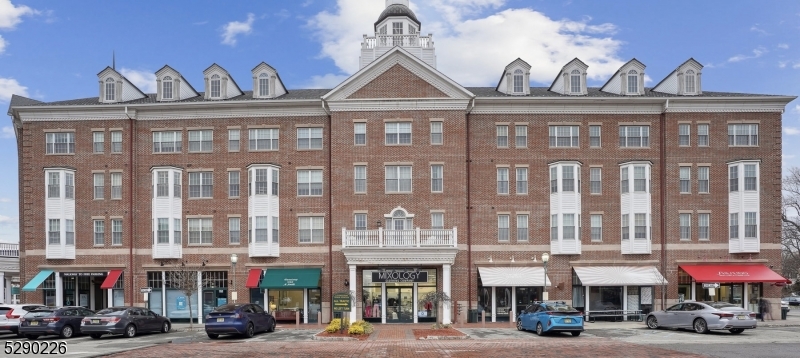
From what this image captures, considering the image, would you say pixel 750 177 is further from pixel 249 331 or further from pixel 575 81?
pixel 249 331

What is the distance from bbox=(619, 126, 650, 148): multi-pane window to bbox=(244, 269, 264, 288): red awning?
2237cm

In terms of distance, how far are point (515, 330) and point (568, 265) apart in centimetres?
855

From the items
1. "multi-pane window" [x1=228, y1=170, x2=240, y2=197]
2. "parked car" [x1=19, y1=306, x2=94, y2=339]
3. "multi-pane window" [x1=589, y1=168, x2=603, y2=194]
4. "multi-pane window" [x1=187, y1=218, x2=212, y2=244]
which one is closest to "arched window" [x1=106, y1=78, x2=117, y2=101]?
"multi-pane window" [x1=228, y1=170, x2=240, y2=197]

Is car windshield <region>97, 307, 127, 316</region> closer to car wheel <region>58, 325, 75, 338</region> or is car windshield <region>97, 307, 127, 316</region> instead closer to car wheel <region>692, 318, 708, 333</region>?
car wheel <region>58, 325, 75, 338</region>

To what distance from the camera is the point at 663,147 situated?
40.1m

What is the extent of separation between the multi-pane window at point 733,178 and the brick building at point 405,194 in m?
0.23

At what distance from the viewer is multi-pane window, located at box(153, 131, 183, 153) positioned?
134ft

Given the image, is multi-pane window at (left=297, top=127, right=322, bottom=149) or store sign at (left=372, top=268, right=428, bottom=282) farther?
multi-pane window at (left=297, top=127, right=322, bottom=149)

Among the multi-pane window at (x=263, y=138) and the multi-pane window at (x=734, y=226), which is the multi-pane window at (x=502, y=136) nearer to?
the multi-pane window at (x=263, y=138)

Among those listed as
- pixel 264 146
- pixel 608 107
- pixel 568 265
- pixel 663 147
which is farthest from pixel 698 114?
pixel 264 146

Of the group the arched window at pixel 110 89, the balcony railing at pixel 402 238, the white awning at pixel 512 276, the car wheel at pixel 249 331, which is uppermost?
the arched window at pixel 110 89

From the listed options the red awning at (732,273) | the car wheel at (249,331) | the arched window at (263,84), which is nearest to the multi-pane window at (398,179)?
the arched window at (263,84)

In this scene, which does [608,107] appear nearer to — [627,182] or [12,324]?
[627,182]

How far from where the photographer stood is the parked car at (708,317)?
29047 mm
